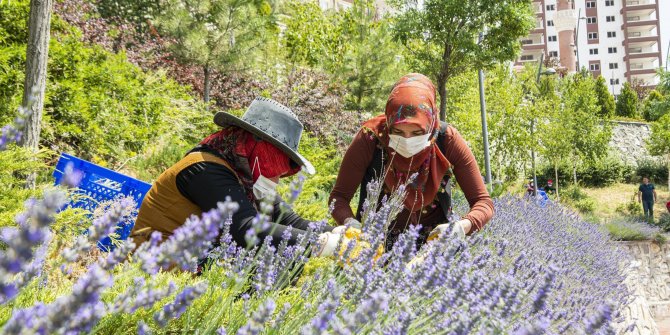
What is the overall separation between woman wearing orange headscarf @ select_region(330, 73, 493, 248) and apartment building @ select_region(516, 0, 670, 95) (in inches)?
2906

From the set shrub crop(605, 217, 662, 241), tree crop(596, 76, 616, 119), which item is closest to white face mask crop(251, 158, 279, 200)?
shrub crop(605, 217, 662, 241)

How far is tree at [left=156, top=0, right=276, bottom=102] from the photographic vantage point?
10.7 meters

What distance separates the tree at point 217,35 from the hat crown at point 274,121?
8.35 meters

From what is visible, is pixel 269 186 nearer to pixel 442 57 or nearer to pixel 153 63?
pixel 442 57

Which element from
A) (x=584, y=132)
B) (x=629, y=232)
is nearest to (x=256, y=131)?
(x=629, y=232)

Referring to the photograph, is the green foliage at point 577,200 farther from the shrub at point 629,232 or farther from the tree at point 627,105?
the tree at point 627,105

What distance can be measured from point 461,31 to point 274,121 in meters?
8.33

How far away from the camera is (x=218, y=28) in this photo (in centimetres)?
1101

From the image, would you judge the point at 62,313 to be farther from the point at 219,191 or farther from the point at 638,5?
the point at 638,5

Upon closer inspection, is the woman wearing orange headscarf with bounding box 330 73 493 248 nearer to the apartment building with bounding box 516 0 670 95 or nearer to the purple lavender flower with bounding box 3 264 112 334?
the purple lavender flower with bounding box 3 264 112 334

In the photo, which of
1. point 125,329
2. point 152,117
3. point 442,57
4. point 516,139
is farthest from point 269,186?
point 516,139

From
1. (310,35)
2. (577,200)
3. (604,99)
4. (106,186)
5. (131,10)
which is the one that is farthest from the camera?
(604,99)

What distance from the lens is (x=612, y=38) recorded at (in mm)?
74500

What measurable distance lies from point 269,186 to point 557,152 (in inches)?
882
